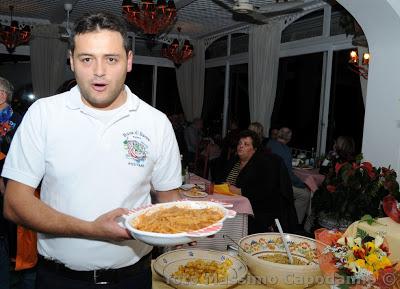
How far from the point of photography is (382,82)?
13.9 feet

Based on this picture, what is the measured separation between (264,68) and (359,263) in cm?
689

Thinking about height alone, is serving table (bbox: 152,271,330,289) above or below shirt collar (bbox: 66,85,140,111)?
below

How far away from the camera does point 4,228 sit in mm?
2732

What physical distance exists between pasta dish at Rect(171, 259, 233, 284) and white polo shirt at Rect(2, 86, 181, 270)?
0.21 m

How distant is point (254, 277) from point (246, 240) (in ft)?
0.62

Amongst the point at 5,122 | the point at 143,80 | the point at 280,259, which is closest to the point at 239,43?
the point at 143,80

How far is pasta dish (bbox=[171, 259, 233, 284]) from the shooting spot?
1.51m

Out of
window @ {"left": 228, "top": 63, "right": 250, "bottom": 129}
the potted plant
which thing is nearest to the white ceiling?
window @ {"left": 228, "top": 63, "right": 250, "bottom": 129}

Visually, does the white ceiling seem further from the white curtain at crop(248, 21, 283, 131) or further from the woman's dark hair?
the woman's dark hair

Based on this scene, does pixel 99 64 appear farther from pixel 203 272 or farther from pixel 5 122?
pixel 5 122

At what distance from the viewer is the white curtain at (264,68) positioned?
25.5 feet

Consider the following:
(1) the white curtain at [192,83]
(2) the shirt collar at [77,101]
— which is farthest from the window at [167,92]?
(2) the shirt collar at [77,101]

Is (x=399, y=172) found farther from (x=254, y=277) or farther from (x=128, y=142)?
(x=128, y=142)

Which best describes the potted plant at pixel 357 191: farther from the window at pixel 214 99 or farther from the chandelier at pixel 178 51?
the window at pixel 214 99
